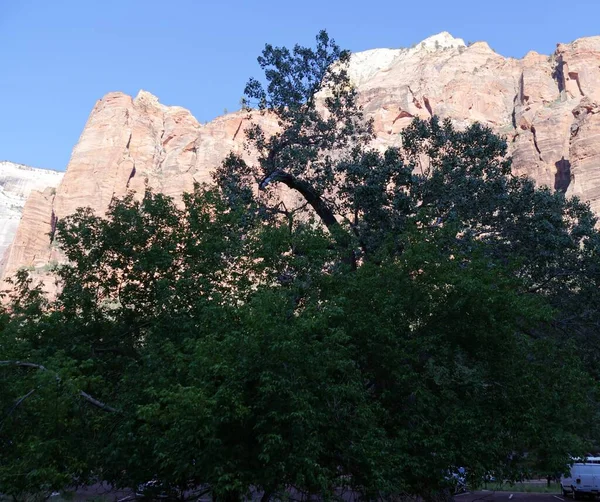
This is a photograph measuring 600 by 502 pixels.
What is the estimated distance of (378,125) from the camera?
157 metres

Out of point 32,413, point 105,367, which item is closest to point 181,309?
point 105,367

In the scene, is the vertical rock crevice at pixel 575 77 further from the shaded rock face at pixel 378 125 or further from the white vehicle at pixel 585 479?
the white vehicle at pixel 585 479

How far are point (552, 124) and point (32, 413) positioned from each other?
417 ft

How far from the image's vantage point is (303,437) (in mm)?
11188

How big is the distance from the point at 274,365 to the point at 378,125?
5941 inches

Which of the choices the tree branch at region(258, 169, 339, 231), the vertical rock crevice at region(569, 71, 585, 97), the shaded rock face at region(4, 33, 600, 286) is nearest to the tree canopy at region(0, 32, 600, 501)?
the tree branch at region(258, 169, 339, 231)

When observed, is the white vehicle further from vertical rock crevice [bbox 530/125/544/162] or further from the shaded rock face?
vertical rock crevice [bbox 530/125/544/162]

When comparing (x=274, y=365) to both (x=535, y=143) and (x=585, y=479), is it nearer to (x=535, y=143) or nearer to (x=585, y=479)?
(x=585, y=479)

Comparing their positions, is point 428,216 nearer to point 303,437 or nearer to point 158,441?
point 303,437

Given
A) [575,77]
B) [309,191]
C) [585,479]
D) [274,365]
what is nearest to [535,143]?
[575,77]

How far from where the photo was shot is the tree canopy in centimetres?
1139

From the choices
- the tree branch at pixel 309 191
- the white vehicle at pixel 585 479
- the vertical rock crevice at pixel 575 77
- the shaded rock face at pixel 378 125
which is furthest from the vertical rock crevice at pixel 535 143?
the tree branch at pixel 309 191

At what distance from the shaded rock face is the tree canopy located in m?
109

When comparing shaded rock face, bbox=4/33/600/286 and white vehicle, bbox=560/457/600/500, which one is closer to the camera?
white vehicle, bbox=560/457/600/500
